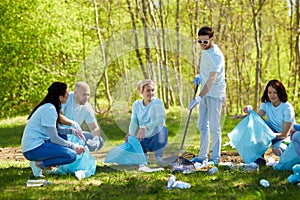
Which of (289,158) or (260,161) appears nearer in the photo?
(289,158)

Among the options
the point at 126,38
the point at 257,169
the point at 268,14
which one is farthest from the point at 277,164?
the point at 268,14

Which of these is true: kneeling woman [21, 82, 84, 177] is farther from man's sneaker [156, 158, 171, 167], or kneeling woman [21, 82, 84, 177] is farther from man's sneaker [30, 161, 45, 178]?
man's sneaker [156, 158, 171, 167]

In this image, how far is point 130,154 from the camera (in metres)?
5.65

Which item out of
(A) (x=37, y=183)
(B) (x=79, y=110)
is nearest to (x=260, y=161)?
(B) (x=79, y=110)

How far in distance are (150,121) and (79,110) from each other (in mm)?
806

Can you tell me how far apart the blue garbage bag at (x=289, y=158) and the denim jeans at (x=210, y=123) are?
31.6 inches

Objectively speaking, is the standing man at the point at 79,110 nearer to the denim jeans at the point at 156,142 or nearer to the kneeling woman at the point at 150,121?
the kneeling woman at the point at 150,121

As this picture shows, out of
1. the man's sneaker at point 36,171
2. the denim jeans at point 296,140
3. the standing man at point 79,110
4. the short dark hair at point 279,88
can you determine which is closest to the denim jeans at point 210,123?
the short dark hair at point 279,88

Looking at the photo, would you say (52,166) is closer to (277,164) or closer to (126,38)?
(277,164)

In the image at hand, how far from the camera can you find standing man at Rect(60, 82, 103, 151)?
5384mm

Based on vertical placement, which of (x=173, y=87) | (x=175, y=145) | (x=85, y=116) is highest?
(x=85, y=116)

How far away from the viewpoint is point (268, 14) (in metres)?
14.9

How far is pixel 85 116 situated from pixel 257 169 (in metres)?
1.87

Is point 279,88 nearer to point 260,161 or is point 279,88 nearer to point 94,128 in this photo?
point 260,161
